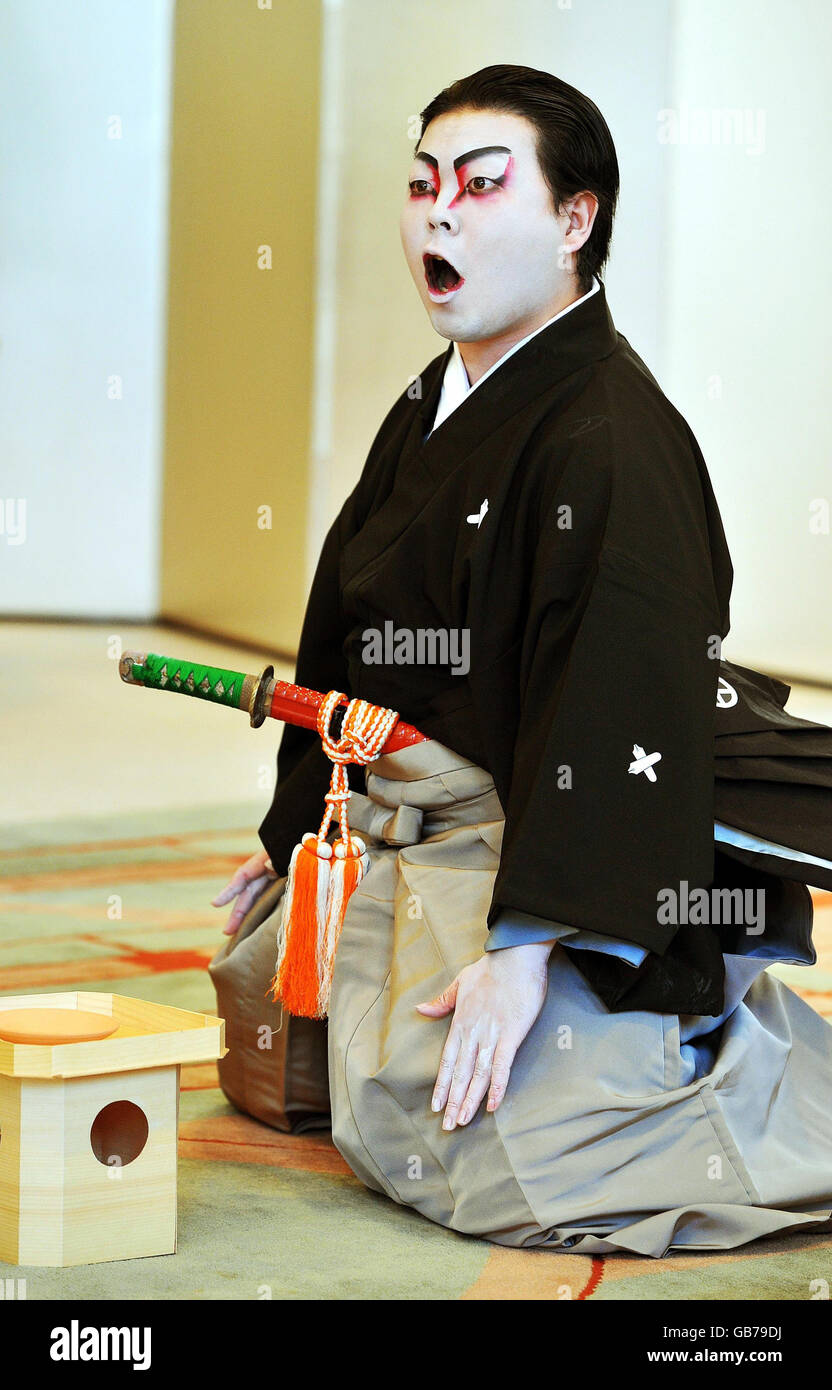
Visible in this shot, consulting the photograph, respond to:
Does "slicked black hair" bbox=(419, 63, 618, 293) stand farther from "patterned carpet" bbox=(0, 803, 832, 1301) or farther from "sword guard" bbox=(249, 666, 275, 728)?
"patterned carpet" bbox=(0, 803, 832, 1301)

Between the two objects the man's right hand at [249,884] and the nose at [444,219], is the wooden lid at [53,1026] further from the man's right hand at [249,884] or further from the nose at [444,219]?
the nose at [444,219]

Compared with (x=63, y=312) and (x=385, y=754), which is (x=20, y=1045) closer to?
(x=385, y=754)

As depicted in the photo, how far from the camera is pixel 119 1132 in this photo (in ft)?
4.52

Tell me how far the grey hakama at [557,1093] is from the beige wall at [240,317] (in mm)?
3989

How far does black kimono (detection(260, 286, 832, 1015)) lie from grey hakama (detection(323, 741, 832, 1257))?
0.05 meters

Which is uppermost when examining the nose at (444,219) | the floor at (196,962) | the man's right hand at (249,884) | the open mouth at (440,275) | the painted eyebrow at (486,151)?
the painted eyebrow at (486,151)

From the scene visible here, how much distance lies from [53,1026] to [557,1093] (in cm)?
45

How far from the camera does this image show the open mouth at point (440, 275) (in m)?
1.59

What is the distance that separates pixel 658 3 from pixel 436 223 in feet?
11.6

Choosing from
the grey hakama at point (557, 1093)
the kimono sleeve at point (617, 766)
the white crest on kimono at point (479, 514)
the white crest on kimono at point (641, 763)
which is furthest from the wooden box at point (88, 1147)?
the white crest on kimono at point (479, 514)

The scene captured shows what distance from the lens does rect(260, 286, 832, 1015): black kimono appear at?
1378 millimetres

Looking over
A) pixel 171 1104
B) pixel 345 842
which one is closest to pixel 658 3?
pixel 345 842

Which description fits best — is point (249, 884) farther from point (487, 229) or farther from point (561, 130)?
point (561, 130)

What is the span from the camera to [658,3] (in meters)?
4.67
